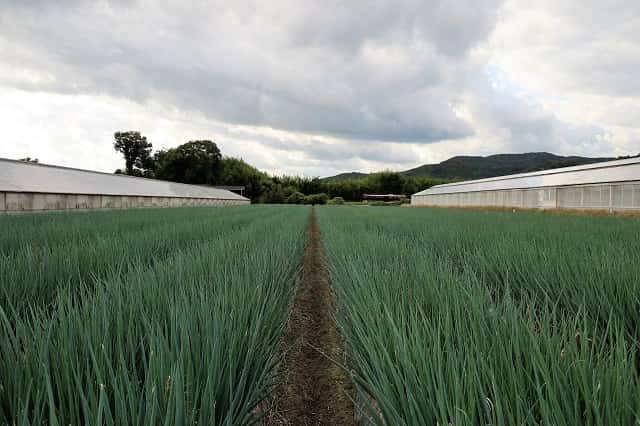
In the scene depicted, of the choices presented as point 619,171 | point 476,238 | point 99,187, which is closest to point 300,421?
point 476,238

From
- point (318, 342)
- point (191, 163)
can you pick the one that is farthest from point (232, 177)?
point (318, 342)

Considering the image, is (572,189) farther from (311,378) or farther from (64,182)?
(64,182)

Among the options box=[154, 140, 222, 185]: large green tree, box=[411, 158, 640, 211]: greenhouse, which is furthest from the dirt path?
box=[154, 140, 222, 185]: large green tree

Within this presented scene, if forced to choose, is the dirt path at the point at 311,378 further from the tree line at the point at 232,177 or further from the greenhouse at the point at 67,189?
the tree line at the point at 232,177

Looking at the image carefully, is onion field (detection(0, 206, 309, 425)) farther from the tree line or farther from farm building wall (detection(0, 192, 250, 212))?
the tree line

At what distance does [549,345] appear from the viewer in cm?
72

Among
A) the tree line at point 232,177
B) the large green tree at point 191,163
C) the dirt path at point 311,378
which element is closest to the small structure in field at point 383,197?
the tree line at point 232,177

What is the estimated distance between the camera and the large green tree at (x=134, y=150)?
54094 millimetres

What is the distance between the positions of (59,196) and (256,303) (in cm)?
1091

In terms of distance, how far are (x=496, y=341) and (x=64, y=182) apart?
41.4ft

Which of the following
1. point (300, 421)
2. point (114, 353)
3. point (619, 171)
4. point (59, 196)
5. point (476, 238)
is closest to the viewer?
point (114, 353)

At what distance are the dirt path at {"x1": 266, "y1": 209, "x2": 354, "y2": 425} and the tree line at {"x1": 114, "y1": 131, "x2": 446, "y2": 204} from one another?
4391 centimetres

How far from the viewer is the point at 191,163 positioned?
4919cm

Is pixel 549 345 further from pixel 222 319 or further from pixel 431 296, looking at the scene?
pixel 222 319
